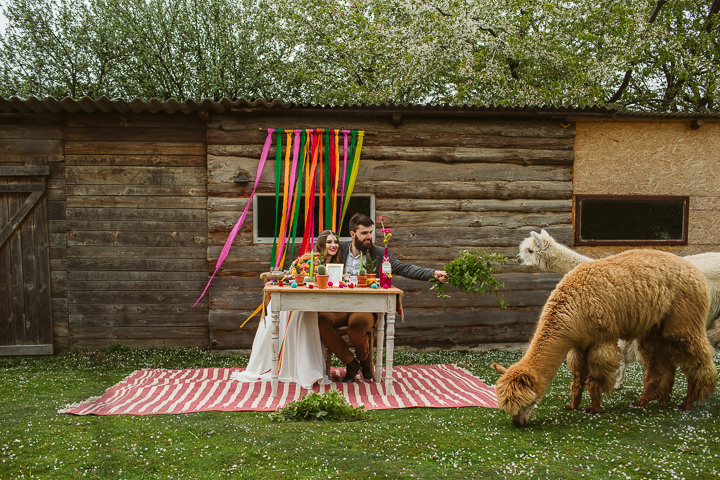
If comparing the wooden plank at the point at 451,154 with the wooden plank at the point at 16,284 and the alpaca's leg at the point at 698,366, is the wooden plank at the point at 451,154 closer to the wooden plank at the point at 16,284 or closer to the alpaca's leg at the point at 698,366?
the wooden plank at the point at 16,284

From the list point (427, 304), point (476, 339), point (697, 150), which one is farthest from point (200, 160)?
point (697, 150)

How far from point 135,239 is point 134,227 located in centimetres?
17

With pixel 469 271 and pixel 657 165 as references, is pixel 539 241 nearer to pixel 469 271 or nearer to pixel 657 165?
pixel 469 271

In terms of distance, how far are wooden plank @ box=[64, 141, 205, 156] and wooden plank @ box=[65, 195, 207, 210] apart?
0.63 metres

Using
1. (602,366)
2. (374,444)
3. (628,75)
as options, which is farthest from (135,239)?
(628,75)

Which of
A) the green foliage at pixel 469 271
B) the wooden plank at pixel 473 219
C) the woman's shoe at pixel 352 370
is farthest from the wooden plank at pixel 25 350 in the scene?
the green foliage at pixel 469 271

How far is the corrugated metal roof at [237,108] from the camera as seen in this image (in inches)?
265

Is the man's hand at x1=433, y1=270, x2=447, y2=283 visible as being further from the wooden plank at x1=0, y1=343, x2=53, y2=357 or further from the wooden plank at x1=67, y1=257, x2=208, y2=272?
the wooden plank at x1=0, y1=343, x2=53, y2=357

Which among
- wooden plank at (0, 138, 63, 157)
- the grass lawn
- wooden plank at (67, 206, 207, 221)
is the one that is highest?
wooden plank at (0, 138, 63, 157)

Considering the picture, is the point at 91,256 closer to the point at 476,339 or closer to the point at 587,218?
the point at 476,339

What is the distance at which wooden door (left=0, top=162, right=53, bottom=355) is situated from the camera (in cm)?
729

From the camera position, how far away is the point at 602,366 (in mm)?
4172

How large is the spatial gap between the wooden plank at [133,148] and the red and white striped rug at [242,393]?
9.95ft

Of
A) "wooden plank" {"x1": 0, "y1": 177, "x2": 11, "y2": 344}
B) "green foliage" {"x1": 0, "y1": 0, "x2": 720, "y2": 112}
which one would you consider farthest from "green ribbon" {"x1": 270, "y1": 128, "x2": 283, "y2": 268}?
"green foliage" {"x1": 0, "y1": 0, "x2": 720, "y2": 112}
